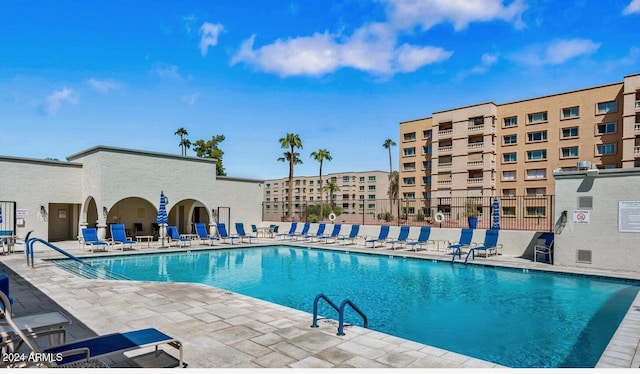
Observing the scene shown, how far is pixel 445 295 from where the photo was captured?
10.1 metres

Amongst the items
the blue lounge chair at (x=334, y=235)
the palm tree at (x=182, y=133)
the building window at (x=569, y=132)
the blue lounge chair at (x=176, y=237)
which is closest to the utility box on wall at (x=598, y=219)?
the blue lounge chair at (x=334, y=235)

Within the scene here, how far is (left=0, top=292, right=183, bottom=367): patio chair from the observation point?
11.2 ft

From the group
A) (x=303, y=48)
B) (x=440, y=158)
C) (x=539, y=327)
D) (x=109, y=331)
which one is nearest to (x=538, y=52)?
(x=303, y=48)

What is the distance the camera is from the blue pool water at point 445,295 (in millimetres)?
6609

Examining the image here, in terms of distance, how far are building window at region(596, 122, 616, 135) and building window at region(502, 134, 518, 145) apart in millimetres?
7411

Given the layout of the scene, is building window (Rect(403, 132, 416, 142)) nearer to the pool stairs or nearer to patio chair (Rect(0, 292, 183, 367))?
the pool stairs

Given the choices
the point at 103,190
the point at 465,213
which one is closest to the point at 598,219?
the point at 465,213

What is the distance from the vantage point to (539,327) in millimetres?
7441

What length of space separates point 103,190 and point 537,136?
40118mm

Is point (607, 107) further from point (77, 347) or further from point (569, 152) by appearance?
point (77, 347)

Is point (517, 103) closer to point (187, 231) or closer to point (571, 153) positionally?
point (571, 153)

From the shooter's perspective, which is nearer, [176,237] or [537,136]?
[176,237]

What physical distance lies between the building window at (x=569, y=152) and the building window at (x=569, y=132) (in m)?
1.17
